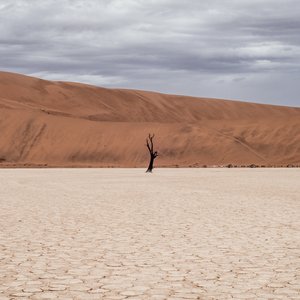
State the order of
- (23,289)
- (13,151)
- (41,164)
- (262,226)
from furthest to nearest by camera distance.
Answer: (13,151), (41,164), (262,226), (23,289)

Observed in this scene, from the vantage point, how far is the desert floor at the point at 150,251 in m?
7.27

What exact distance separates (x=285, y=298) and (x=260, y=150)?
252 ft

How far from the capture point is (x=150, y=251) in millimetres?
10039

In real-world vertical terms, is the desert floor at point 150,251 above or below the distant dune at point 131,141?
below

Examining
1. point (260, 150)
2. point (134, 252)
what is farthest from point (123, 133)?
point (134, 252)

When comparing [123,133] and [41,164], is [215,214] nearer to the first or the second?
[41,164]

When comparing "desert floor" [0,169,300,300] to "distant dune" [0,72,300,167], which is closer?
"desert floor" [0,169,300,300]

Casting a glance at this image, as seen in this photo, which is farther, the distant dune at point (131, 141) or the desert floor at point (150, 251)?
the distant dune at point (131, 141)

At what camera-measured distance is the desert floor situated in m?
7.27

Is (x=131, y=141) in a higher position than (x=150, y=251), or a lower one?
higher

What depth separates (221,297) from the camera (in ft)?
22.3

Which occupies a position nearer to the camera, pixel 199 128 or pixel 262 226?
pixel 262 226

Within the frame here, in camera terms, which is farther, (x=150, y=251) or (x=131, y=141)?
(x=131, y=141)

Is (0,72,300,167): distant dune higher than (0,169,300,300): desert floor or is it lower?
higher
